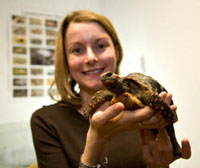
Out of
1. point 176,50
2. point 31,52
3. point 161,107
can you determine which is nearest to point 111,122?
point 161,107

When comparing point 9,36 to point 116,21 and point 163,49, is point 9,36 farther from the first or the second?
point 163,49

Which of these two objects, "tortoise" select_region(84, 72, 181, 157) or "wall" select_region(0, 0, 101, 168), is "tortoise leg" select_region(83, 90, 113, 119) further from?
"wall" select_region(0, 0, 101, 168)

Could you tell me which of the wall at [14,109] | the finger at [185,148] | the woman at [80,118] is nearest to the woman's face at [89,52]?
the woman at [80,118]

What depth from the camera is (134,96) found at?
2.25 feet

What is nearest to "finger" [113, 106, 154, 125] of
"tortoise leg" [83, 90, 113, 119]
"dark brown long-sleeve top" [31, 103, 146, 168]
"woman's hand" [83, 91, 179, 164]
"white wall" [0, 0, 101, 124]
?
"woman's hand" [83, 91, 179, 164]

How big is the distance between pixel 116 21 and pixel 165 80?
1.11 metres

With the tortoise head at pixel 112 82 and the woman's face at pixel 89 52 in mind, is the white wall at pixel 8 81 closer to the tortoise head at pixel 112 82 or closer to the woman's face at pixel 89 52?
the woman's face at pixel 89 52

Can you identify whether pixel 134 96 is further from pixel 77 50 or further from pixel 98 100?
pixel 77 50

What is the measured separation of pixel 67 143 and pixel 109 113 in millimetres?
487

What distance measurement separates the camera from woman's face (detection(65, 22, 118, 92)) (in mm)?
997

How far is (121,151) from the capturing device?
97cm

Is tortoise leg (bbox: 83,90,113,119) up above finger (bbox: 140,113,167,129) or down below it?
above

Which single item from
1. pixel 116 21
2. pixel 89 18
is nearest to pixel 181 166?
pixel 89 18

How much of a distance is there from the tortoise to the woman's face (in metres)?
0.27
